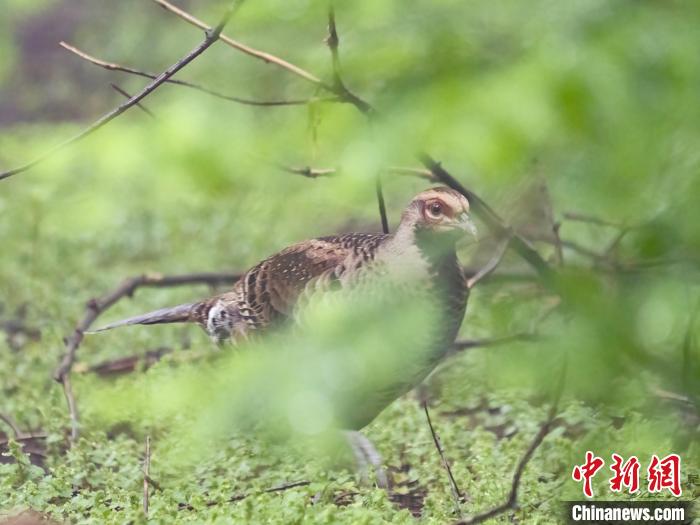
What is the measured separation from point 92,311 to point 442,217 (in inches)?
81.6

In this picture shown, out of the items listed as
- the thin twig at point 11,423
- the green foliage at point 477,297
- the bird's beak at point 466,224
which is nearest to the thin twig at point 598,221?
the green foliage at point 477,297

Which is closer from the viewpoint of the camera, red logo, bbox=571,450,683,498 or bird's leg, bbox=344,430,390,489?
red logo, bbox=571,450,683,498

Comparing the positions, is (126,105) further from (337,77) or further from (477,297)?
(477,297)

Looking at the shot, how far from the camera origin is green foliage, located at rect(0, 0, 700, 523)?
1.71 m

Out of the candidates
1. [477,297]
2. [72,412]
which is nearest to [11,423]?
[72,412]

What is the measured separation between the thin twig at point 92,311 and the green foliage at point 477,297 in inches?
4.2

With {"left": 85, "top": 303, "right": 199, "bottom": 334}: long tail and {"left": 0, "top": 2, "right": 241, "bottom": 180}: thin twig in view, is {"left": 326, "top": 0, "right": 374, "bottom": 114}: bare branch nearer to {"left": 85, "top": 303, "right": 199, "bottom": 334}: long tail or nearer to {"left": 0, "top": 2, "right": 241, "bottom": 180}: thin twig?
{"left": 0, "top": 2, "right": 241, "bottom": 180}: thin twig

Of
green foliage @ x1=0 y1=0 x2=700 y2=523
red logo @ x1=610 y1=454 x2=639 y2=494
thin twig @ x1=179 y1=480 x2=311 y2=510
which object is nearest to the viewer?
green foliage @ x1=0 y1=0 x2=700 y2=523

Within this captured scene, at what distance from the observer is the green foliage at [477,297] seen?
67.2 inches

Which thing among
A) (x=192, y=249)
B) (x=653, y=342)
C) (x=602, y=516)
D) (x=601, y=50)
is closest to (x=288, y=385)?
(x=653, y=342)

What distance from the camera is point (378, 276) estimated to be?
2252 millimetres

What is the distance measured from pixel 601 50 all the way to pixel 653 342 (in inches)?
21.0

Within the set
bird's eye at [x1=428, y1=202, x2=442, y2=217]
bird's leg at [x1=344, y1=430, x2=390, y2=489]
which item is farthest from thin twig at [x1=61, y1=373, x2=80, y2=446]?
bird's eye at [x1=428, y1=202, x2=442, y2=217]

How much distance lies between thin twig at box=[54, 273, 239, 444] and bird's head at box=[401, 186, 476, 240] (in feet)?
5.47
